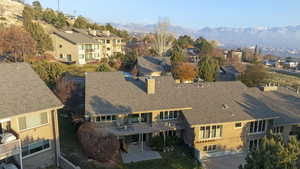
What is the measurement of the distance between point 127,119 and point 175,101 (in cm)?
602

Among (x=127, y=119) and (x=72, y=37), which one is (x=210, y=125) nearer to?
(x=127, y=119)

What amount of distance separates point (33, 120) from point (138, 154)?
11.2 metres

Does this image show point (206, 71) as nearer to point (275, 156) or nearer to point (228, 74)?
point (228, 74)

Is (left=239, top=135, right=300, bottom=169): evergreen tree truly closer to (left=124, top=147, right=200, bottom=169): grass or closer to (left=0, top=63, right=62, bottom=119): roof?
(left=124, top=147, right=200, bottom=169): grass

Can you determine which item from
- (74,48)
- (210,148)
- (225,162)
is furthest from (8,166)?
(74,48)

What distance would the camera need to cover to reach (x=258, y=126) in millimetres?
26594

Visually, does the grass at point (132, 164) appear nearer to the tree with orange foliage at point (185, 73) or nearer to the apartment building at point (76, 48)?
the tree with orange foliage at point (185, 73)

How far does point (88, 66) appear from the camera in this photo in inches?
2199

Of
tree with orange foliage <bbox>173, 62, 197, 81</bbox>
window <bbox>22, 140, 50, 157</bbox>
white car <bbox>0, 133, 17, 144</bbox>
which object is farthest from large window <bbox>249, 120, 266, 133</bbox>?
white car <bbox>0, 133, 17, 144</bbox>

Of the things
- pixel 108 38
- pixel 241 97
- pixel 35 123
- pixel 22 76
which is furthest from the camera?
pixel 108 38

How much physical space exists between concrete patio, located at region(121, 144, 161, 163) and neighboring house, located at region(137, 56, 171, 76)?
2435 centimetres

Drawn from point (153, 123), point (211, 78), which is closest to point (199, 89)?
point (153, 123)

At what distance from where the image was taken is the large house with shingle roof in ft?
81.3

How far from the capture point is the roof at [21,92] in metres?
17.4
